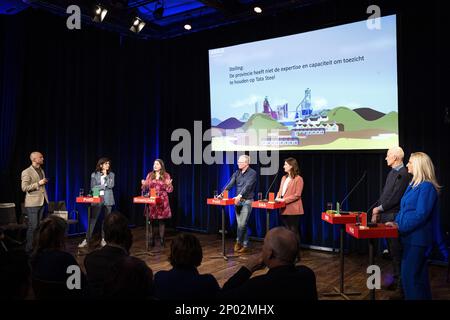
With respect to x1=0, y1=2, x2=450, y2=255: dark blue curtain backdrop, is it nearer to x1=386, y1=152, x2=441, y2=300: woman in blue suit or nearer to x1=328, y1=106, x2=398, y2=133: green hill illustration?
x1=328, y1=106, x2=398, y2=133: green hill illustration

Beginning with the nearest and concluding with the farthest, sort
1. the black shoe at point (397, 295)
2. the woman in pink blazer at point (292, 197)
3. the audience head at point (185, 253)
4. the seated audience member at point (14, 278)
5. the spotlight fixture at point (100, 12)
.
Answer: the seated audience member at point (14, 278)
the audience head at point (185, 253)
the black shoe at point (397, 295)
the woman in pink blazer at point (292, 197)
the spotlight fixture at point (100, 12)

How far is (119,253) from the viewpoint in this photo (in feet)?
7.90

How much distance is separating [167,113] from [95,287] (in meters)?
6.17

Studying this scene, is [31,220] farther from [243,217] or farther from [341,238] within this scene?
[341,238]

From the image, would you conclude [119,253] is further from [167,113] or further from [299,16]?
[167,113]

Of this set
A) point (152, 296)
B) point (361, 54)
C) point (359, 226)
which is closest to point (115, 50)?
point (361, 54)

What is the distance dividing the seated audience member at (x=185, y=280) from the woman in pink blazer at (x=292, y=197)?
3.36 meters

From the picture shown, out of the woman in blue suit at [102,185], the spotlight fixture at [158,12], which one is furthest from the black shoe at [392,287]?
the spotlight fixture at [158,12]

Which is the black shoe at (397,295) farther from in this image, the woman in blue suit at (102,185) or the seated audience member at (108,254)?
the woman in blue suit at (102,185)

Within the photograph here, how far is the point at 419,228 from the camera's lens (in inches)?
121

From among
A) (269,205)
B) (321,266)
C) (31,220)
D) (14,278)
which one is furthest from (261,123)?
(14,278)

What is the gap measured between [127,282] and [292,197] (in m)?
3.71

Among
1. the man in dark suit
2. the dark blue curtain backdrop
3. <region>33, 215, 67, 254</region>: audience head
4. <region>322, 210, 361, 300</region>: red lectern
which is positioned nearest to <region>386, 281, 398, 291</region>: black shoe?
the man in dark suit

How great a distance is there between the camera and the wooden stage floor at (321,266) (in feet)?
13.8
